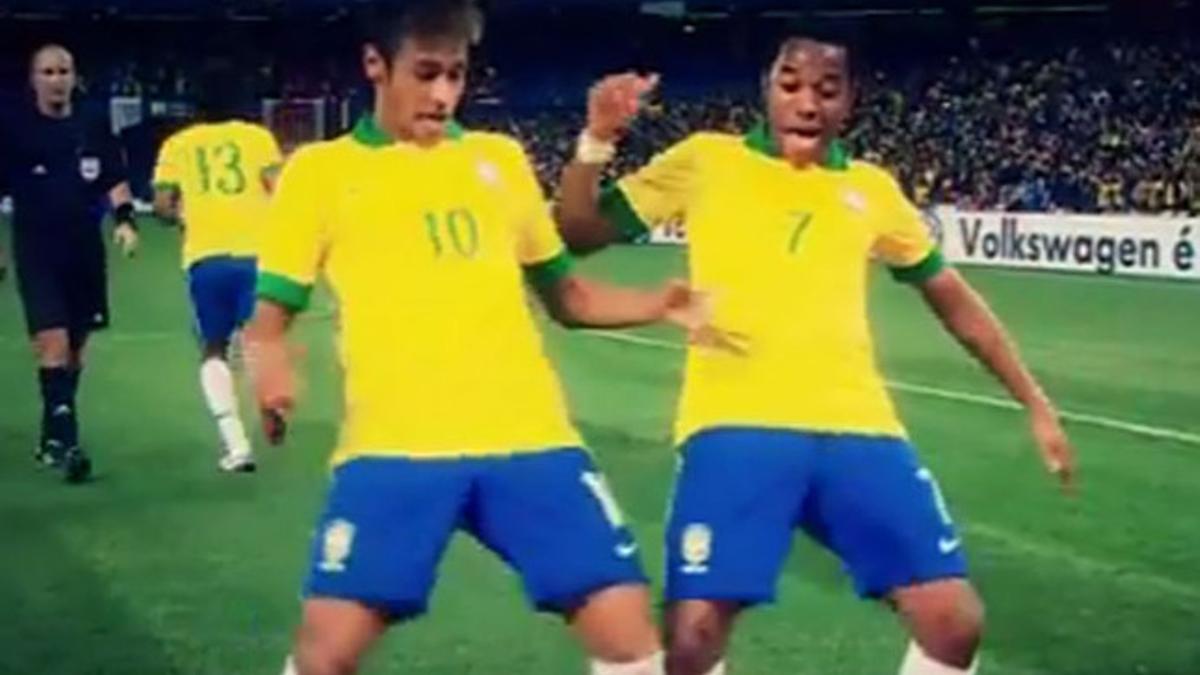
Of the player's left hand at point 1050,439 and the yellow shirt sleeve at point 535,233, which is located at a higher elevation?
the yellow shirt sleeve at point 535,233

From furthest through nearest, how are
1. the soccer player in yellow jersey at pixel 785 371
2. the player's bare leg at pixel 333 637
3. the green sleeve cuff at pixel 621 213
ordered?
the green sleeve cuff at pixel 621 213 < the soccer player in yellow jersey at pixel 785 371 < the player's bare leg at pixel 333 637

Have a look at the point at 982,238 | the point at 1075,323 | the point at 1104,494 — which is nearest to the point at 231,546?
the point at 1104,494

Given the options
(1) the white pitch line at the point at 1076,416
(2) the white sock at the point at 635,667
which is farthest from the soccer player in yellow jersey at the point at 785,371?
(1) the white pitch line at the point at 1076,416

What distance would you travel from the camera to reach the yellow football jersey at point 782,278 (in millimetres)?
5812

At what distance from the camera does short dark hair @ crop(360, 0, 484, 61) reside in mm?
5262

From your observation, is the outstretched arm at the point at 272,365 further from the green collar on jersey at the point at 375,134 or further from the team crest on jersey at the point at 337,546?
the green collar on jersey at the point at 375,134

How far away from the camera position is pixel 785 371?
5809 millimetres

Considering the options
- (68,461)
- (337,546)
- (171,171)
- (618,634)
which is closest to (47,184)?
(171,171)

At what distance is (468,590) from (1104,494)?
4.05m

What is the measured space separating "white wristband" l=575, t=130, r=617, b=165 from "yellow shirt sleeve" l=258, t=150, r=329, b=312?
745mm

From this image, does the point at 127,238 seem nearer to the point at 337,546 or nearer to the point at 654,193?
the point at 654,193

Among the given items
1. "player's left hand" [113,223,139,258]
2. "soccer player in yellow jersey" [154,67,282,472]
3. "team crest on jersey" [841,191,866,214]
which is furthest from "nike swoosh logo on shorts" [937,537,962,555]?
"player's left hand" [113,223,139,258]

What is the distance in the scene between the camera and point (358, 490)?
5.16 meters

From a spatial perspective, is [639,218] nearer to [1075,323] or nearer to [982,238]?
[1075,323]
